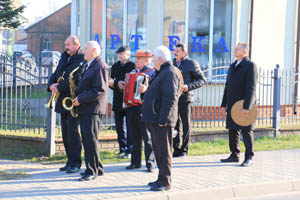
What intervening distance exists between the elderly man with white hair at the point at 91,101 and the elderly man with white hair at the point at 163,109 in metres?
0.80

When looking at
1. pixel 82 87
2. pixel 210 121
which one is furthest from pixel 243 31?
pixel 82 87

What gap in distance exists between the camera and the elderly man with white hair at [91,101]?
698 cm

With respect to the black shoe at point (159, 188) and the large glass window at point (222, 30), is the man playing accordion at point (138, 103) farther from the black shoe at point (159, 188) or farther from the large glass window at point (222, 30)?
the large glass window at point (222, 30)

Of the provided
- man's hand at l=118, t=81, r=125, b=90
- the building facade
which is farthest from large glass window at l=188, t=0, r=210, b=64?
man's hand at l=118, t=81, r=125, b=90

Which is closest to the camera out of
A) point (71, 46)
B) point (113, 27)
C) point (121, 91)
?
point (71, 46)

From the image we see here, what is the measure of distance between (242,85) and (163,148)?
2.38 metres

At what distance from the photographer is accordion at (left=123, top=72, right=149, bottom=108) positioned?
299 inches

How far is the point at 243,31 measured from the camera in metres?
13.4

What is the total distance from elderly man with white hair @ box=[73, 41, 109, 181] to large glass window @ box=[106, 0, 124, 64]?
685cm

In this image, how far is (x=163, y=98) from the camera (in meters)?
6.43

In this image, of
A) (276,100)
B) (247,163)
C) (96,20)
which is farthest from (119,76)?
(96,20)

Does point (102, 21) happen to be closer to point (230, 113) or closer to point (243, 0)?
point (243, 0)

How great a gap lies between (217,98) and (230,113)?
4.48 m

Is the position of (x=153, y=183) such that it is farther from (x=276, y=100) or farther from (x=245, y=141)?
(x=276, y=100)
